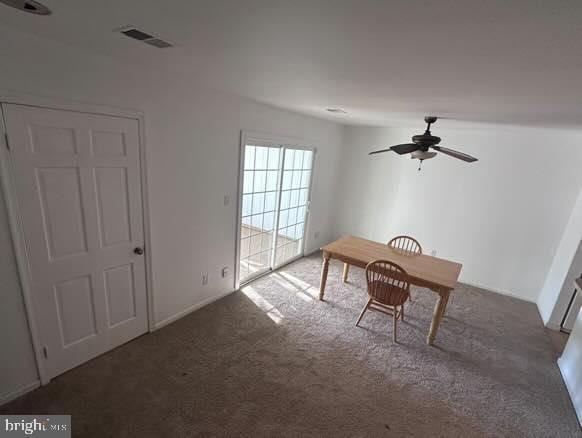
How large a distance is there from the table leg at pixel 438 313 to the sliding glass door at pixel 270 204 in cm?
227

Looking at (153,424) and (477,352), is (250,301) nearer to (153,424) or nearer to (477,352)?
(153,424)

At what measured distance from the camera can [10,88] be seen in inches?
63.6

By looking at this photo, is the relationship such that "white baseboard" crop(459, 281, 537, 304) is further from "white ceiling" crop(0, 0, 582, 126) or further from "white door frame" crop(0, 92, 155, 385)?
"white door frame" crop(0, 92, 155, 385)

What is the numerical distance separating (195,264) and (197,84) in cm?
178

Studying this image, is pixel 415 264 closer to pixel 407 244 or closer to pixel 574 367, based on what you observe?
pixel 407 244

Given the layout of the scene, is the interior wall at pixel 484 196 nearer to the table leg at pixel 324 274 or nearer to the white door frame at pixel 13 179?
the table leg at pixel 324 274

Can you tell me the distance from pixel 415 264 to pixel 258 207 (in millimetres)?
2043

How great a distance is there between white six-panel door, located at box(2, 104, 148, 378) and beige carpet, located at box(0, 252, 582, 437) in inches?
12.7

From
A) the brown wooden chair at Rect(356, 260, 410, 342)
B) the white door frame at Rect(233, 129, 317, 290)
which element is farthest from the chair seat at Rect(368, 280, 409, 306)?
the white door frame at Rect(233, 129, 317, 290)

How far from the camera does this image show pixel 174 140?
2.54m

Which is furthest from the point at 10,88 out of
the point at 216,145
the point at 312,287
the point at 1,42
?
the point at 312,287

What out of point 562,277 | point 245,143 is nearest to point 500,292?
point 562,277

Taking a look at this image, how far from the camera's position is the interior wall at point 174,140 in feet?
5.69

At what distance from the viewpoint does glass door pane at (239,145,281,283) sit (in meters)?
3.51
